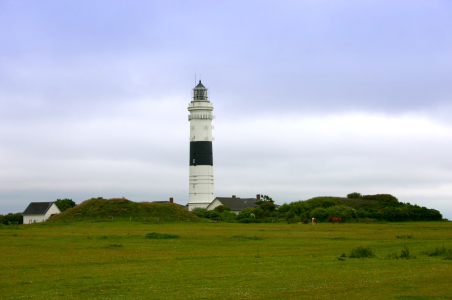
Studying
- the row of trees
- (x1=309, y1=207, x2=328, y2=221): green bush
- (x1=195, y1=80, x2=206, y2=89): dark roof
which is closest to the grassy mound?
the row of trees

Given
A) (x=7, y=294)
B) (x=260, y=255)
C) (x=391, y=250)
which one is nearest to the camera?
(x=7, y=294)

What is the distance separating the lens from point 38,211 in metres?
85.6

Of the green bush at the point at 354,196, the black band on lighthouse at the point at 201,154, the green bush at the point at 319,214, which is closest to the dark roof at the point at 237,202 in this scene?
the black band on lighthouse at the point at 201,154

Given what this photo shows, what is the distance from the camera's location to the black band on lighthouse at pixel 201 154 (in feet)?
258

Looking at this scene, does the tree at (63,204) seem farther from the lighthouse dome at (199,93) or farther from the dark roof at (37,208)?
A: the lighthouse dome at (199,93)

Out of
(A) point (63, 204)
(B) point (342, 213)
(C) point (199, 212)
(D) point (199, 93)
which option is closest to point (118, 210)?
(C) point (199, 212)

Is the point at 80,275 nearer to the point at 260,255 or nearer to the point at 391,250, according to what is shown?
the point at 260,255

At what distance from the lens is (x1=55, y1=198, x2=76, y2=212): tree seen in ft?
297

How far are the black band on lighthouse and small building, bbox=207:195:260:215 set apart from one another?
797 centimetres

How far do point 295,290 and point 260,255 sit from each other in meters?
9.60

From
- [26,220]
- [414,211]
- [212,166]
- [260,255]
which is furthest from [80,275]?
[26,220]

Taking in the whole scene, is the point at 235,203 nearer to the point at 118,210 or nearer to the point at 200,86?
the point at 200,86

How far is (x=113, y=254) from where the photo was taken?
78.7 feet

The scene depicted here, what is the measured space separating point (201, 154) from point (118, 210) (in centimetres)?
1976
